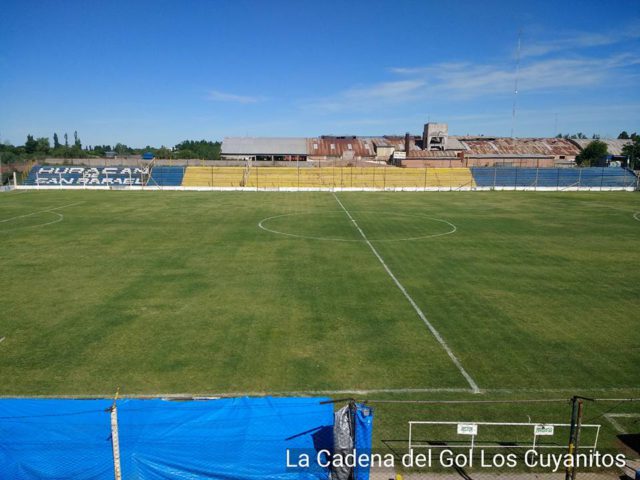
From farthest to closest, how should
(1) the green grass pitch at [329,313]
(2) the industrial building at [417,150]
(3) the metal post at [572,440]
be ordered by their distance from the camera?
(2) the industrial building at [417,150] → (1) the green grass pitch at [329,313] → (3) the metal post at [572,440]

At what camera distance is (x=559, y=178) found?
77.3 metres

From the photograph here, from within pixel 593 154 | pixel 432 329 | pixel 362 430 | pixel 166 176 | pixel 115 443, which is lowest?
pixel 432 329

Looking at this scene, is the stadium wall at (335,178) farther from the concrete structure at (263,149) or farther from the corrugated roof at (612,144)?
the corrugated roof at (612,144)

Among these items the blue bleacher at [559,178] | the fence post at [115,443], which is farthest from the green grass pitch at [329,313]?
the blue bleacher at [559,178]

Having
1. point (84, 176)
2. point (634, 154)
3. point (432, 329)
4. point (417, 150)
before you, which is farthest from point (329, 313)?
point (634, 154)

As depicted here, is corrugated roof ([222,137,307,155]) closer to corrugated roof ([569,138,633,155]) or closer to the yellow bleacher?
the yellow bleacher

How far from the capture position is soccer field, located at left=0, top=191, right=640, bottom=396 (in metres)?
13.1

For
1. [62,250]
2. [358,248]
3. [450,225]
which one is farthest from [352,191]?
[62,250]

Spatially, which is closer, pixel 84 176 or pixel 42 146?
pixel 84 176

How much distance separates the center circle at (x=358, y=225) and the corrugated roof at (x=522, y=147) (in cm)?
8510

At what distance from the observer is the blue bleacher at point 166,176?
74500 mm

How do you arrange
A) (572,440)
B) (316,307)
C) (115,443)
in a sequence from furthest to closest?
(316,307) < (572,440) < (115,443)

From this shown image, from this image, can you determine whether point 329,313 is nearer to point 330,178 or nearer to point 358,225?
point 358,225

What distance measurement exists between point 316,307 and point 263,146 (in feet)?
320
